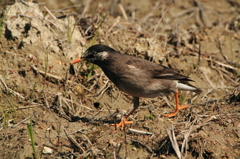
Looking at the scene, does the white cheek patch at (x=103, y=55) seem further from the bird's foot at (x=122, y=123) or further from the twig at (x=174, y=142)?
the twig at (x=174, y=142)

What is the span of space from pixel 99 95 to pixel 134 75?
4.24 ft

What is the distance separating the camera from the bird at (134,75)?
633 centimetres

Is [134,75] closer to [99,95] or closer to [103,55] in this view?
[103,55]

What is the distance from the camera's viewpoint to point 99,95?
729 centimetres

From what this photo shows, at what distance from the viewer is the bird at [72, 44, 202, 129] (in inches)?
249

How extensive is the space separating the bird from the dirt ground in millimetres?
590

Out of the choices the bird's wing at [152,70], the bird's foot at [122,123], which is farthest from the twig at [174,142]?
the bird's wing at [152,70]

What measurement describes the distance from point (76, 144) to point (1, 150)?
4.02 ft

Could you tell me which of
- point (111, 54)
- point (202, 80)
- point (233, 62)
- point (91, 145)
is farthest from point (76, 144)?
point (233, 62)

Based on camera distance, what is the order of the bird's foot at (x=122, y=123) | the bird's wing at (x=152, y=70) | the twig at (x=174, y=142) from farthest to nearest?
the bird's wing at (x=152, y=70) < the bird's foot at (x=122, y=123) < the twig at (x=174, y=142)

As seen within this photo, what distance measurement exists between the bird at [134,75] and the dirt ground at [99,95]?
0.59 m

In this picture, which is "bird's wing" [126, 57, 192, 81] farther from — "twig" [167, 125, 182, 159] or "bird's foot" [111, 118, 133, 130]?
"twig" [167, 125, 182, 159]

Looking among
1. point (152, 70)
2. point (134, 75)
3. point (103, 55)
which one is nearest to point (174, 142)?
point (134, 75)

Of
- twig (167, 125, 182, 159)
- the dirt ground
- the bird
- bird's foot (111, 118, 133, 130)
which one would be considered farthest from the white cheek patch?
twig (167, 125, 182, 159)
